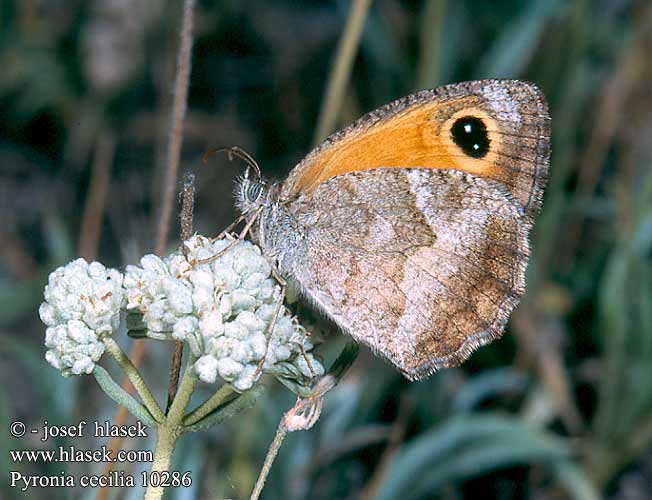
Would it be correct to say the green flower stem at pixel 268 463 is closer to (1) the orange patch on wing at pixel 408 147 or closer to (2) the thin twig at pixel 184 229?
(2) the thin twig at pixel 184 229

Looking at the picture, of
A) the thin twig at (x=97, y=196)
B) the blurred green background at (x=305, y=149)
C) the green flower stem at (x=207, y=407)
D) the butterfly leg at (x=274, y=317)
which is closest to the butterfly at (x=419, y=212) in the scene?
the butterfly leg at (x=274, y=317)

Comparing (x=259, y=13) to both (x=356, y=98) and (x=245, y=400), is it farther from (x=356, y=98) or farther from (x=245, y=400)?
(x=245, y=400)

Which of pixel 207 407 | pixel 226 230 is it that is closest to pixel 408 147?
pixel 226 230

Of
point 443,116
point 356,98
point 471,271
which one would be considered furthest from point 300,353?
A: point 356,98

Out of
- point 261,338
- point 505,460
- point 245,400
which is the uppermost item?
point 261,338

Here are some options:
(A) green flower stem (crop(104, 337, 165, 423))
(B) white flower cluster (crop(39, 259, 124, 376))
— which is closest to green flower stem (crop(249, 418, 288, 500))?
(A) green flower stem (crop(104, 337, 165, 423))

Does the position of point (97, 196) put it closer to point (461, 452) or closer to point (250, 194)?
point (250, 194)

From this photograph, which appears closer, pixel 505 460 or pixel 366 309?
pixel 366 309
